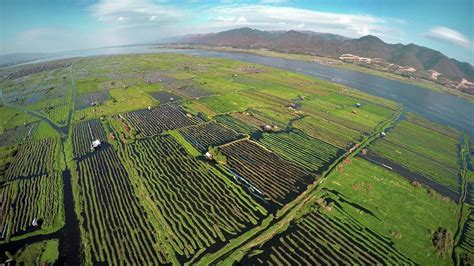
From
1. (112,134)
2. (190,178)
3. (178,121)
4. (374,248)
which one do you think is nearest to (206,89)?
(178,121)

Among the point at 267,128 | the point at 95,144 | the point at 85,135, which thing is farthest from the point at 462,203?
the point at 85,135

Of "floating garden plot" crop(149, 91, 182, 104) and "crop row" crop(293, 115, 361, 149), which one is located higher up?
"floating garden plot" crop(149, 91, 182, 104)

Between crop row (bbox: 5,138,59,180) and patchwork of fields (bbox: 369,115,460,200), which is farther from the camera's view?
patchwork of fields (bbox: 369,115,460,200)

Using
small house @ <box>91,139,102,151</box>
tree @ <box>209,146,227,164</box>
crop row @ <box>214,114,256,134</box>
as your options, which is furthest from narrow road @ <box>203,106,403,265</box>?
small house @ <box>91,139,102,151</box>

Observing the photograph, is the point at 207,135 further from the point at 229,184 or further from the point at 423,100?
the point at 423,100

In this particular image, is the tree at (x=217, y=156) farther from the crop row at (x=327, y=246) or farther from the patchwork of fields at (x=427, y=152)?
the patchwork of fields at (x=427, y=152)

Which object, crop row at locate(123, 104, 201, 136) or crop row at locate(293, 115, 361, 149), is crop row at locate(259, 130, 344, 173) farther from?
crop row at locate(123, 104, 201, 136)

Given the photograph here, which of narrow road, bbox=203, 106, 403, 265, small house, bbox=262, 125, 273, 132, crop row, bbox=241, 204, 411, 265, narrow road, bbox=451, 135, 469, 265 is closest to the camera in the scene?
narrow road, bbox=203, 106, 403, 265
